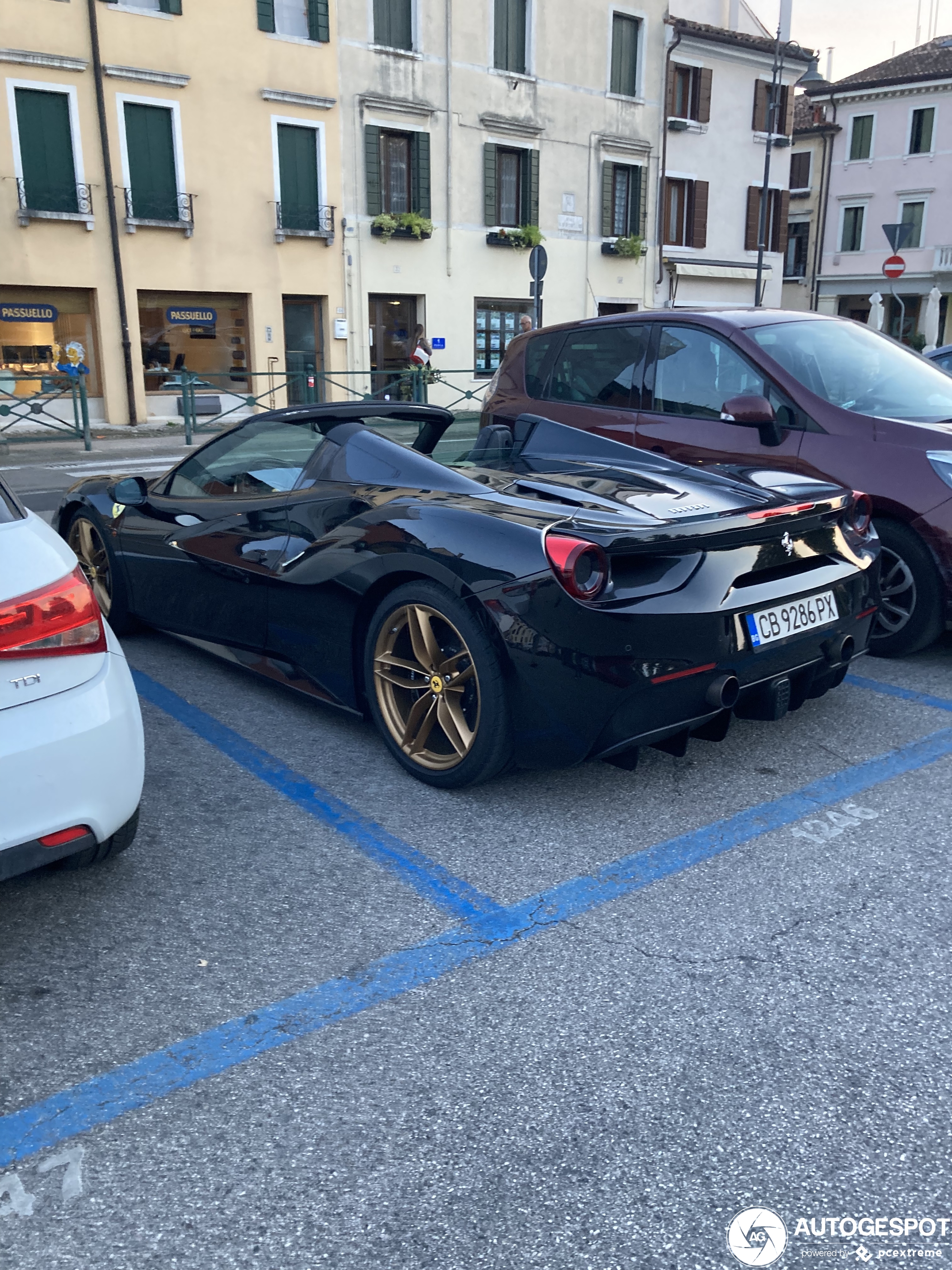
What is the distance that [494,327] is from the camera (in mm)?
27391

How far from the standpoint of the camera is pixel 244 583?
4246 millimetres

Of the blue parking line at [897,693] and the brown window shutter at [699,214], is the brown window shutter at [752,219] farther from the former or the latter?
the blue parking line at [897,693]

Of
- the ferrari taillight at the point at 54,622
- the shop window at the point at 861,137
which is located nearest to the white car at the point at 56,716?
the ferrari taillight at the point at 54,622

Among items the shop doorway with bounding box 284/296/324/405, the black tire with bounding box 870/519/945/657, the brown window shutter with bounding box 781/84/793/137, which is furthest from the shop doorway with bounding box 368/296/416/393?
the black tire with bounding box 870/519/945/657

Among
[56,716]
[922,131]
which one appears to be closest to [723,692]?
[56,716]

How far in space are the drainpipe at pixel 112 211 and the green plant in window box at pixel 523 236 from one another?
9595mm

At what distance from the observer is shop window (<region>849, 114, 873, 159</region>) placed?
45375 millimetres

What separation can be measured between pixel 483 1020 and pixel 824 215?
5060cm

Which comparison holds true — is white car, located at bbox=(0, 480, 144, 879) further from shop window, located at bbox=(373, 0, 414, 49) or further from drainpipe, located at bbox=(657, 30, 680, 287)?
drainpipe, located at bbox=(657, 30, 680, 287)

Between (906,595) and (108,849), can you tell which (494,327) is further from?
(108,849)

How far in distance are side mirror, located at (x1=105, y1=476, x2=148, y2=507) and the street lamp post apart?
96.4 feet

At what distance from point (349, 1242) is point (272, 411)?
→ 322cm

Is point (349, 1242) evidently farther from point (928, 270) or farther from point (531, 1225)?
point (928, 270)

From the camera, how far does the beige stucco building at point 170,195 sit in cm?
2022
